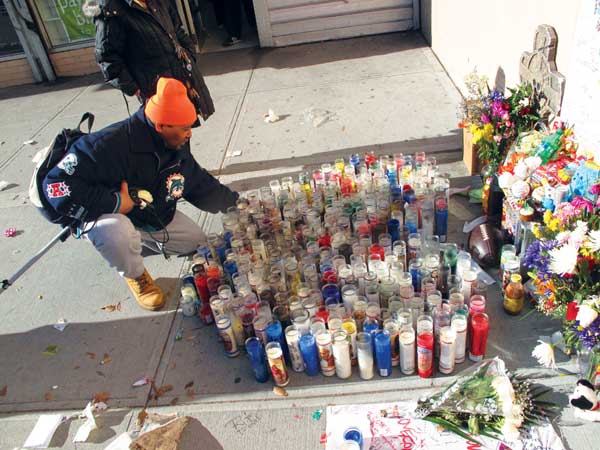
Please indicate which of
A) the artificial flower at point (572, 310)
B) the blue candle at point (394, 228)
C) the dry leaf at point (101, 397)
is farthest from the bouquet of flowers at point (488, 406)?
the dry leaf at point (101, 397)

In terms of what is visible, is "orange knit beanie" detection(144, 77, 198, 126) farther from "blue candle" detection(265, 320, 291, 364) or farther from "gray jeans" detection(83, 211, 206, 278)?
"blue candle" detection(265, 320, 291, 364)

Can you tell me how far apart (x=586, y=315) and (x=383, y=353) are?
0.96 meters

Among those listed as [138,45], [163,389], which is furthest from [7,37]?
[163,389]

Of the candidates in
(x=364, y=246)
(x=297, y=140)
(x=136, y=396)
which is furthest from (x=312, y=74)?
(x=136, y=396)

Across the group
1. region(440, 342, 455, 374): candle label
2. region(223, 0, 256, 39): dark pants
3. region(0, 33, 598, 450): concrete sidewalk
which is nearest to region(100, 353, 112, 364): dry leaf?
region(0, 33, 598, 450): concrete sidewalk

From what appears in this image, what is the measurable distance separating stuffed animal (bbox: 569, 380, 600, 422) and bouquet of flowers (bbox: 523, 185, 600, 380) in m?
0.12

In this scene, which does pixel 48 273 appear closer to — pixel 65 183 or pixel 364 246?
pixel 65 183

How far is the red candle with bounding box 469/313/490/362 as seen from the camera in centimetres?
258

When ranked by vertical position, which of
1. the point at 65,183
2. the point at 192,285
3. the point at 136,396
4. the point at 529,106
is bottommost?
the point at 136,396

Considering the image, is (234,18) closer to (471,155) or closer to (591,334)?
(471,155)

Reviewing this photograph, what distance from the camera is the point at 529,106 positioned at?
3.60 m

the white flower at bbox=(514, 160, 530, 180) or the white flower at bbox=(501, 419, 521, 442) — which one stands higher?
the white flower at bbox=(514, 160, 530, 180)

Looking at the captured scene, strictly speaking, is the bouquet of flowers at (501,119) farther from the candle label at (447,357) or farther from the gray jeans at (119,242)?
the gray jeans at (119,242)

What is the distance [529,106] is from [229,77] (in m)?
5.09
